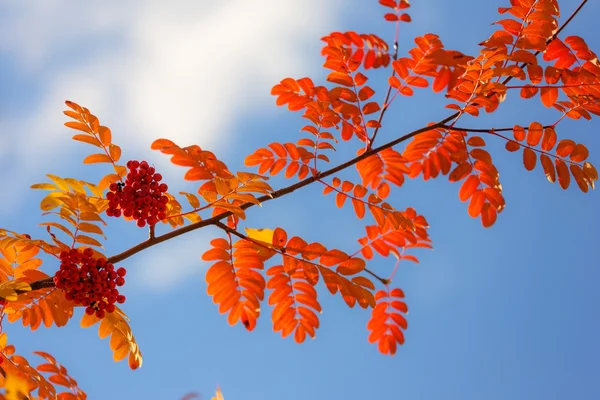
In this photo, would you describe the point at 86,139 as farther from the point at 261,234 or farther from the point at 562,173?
the point at 562,173

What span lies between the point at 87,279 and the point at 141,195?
0.39 metres

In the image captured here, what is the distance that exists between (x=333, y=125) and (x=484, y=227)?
0.92 metres

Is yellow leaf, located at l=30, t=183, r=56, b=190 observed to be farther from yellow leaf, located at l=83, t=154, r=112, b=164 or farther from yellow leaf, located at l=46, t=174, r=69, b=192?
yellow leaf, located at l=83, t=154, r=112, b=164

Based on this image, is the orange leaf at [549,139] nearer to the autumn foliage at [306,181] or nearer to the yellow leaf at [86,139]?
the autumn foliage at [306,181]

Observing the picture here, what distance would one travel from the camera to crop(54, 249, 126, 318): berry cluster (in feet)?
8.34

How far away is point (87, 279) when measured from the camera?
2.58 metres

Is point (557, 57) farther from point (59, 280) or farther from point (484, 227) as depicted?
point (59, 280)

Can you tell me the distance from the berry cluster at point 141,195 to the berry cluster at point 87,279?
22 cm

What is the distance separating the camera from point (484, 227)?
331 centimetres

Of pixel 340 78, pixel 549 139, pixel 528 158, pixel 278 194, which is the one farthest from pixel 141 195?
pixel 549 139

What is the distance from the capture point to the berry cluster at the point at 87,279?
2541 millimetres

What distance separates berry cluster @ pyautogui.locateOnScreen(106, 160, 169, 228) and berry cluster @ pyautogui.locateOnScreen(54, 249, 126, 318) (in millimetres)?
222

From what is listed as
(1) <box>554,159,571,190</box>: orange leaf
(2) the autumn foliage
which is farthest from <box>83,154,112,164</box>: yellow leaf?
(1) <box>554,159,571,190</box>: orange leaf

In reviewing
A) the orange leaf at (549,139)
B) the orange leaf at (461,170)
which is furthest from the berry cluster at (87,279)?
the orange leaf at (549,139)
